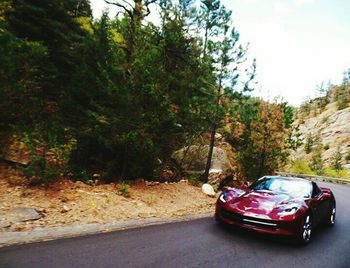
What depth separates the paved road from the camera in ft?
14.8

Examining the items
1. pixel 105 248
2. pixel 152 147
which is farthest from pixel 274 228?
pixel 152 147

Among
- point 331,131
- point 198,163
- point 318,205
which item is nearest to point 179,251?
point 318,205

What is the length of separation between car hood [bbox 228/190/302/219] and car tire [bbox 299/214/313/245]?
45cm

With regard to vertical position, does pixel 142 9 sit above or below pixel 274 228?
above

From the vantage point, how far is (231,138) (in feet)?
64.6

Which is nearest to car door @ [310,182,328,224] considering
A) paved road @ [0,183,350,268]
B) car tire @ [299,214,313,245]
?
car tire @ [299,214,313,245]

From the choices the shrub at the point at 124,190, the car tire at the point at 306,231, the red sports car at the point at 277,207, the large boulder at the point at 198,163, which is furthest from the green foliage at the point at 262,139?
the car tire at the point at 306,231

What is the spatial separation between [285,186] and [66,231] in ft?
18.0

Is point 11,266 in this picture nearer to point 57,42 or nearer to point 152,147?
point 152,147

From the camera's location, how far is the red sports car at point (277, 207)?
20.8ft

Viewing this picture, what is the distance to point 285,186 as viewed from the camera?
798 centimetres

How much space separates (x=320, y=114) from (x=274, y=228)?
71.1 m

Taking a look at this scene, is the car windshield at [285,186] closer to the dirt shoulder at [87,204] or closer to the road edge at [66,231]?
the dirt shoulder at [87,204]

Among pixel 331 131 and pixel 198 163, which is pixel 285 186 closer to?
pixel 198 163
